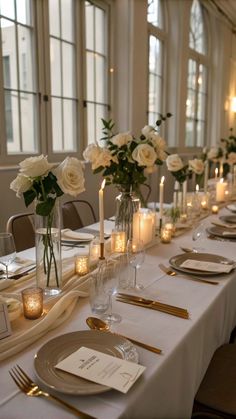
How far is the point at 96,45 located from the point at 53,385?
427 centimetres

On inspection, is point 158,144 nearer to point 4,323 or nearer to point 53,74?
point 4,323

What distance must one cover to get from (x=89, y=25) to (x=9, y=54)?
1.30 metres

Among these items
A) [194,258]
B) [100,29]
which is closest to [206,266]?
[194,258]

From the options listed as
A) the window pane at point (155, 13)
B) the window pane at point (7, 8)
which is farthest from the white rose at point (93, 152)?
the window pane at point (155, 13)

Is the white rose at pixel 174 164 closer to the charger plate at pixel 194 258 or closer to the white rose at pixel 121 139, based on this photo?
the white rose at pixel 121 139

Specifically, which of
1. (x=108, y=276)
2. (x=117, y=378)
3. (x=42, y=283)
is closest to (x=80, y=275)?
(x=42, y=283)

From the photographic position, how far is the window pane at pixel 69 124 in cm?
407

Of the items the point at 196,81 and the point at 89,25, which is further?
the point at 196,81

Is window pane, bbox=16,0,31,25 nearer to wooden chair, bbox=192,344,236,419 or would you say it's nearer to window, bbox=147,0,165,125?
window, bbox=147,0,165,125

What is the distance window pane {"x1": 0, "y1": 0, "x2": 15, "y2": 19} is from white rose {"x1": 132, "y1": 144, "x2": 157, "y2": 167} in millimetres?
2340

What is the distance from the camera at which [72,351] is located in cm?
90

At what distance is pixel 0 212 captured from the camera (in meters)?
2.97

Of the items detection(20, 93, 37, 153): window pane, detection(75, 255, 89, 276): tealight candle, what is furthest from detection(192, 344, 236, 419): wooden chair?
detection(20, 93, 37, 153): window pane

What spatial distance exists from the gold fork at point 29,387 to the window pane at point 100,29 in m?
4.20
